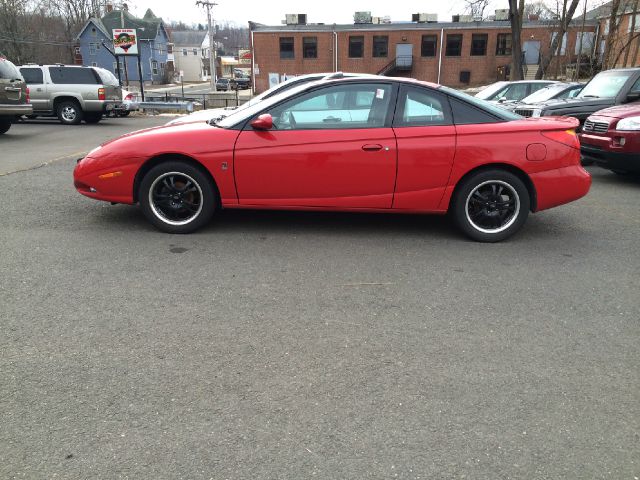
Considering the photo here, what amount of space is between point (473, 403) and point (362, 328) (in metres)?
0.94

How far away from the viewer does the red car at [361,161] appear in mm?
5062

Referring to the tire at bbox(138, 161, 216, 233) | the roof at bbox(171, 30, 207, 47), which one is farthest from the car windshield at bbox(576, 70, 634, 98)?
the roof at bbox(171, 30, 207, 47)

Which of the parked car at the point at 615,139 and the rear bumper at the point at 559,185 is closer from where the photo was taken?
the rear bumper at the point at 559,185

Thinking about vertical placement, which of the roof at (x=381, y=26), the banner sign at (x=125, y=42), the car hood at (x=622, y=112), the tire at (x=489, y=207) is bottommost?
the tire at (x=489, y=207)

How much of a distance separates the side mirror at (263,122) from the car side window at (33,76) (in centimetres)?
1551

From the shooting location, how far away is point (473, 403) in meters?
2.68

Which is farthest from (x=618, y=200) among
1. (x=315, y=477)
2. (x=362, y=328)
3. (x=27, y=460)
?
(x=27, y=460)

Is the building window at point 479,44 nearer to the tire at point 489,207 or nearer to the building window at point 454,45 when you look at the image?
the building window at point 454,45

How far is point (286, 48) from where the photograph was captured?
165 ft

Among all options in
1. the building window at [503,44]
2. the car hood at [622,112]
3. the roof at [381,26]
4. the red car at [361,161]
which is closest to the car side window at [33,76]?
the red car at [361,161]

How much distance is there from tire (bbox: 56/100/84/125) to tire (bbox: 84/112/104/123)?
0.39m

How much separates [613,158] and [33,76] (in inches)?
680

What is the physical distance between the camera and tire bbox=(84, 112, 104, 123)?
17938mm

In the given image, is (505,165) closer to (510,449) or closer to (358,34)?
(510,449)
